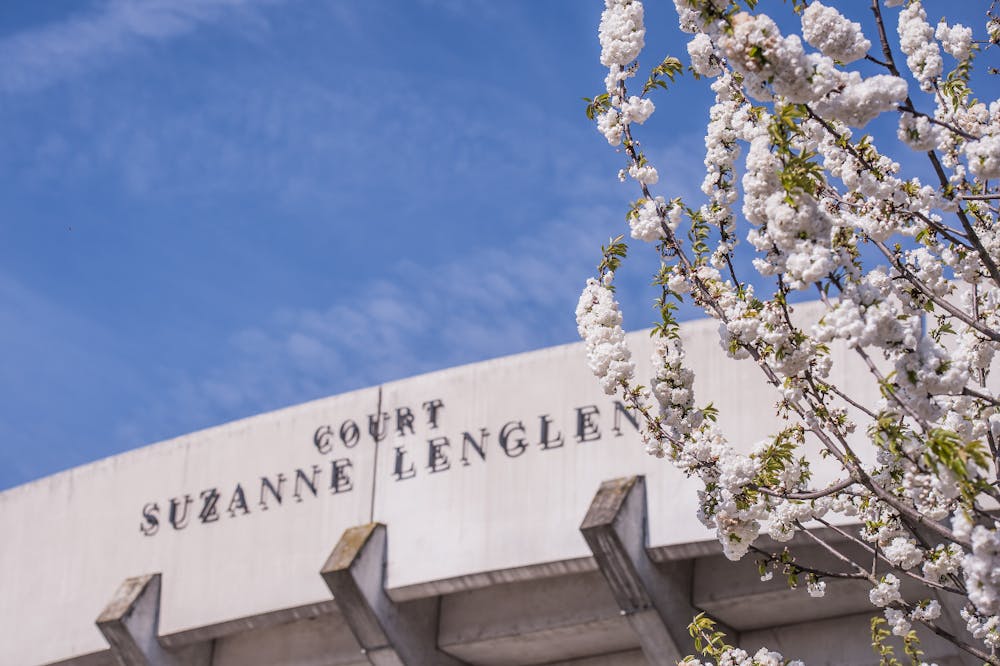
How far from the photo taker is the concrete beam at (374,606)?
56.5 ft

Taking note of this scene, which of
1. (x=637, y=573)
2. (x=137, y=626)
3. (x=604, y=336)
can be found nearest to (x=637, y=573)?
(x=637, y=573)

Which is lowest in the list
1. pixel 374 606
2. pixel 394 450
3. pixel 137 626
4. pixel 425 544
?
pixel 374 606

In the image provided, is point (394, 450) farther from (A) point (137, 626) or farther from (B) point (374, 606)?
(A) point (137, 626)

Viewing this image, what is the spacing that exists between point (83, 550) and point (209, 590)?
2.77 m

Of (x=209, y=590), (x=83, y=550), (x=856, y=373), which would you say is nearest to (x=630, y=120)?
(x=856, y=373)

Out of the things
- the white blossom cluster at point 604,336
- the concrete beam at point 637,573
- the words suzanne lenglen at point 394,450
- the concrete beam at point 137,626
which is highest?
the words suzanne lenglen at point 394,450

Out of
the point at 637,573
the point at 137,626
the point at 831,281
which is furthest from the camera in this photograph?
the point at 137,626

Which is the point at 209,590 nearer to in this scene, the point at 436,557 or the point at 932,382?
the point at 436,557

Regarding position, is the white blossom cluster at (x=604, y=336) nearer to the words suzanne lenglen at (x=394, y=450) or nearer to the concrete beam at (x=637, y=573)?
the concrete beam at (x=637, y=573)

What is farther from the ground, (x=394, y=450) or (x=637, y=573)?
(x=394, y=450)

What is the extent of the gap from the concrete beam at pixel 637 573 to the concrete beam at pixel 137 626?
6631 millimetres

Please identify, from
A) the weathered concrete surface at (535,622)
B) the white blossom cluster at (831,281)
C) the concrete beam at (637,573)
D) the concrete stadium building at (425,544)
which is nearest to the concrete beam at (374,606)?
the concrete stadium building at (425,544)

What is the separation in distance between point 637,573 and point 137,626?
7.06 metres

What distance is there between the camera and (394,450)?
18.2 metres
